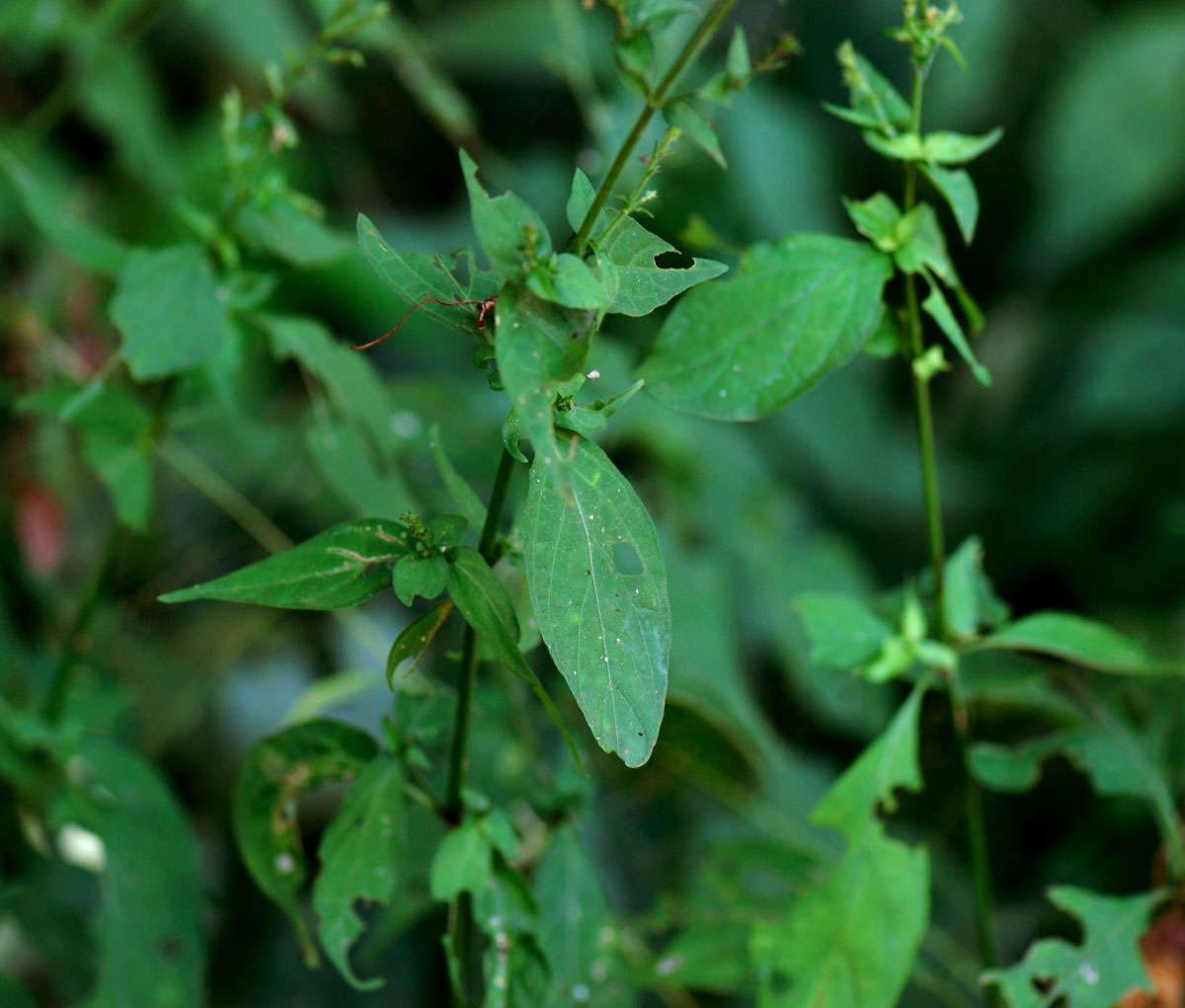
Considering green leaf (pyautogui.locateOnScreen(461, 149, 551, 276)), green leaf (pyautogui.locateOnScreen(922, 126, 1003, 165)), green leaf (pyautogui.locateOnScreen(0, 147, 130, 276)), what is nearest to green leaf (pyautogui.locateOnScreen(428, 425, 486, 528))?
green leaf (pyautogui.locateOnScreen(461, 149, 551, 276))

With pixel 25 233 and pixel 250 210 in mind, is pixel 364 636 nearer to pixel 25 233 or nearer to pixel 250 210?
pixel 250 210

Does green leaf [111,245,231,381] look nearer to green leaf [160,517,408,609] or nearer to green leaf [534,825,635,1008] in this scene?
green leaf [160,517,408,609]

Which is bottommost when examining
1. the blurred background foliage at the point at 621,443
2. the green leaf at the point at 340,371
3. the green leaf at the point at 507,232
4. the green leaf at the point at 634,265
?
the blurred background foliage at the point at 621,443

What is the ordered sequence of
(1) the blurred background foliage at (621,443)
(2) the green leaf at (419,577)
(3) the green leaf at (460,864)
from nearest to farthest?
(2) the green leaf at (419,577), (3) the green leaf at (460,864), (1) the blurred background foliage at (621,443)

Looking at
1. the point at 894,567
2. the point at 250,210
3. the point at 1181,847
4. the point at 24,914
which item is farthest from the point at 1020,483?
the point at 24,914

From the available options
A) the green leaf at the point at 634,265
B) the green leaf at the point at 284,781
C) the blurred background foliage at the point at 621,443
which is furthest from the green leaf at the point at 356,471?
the green leaf at the point at 634,265

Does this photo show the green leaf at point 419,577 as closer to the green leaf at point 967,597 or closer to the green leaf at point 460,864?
the green leaf at point 460,864
